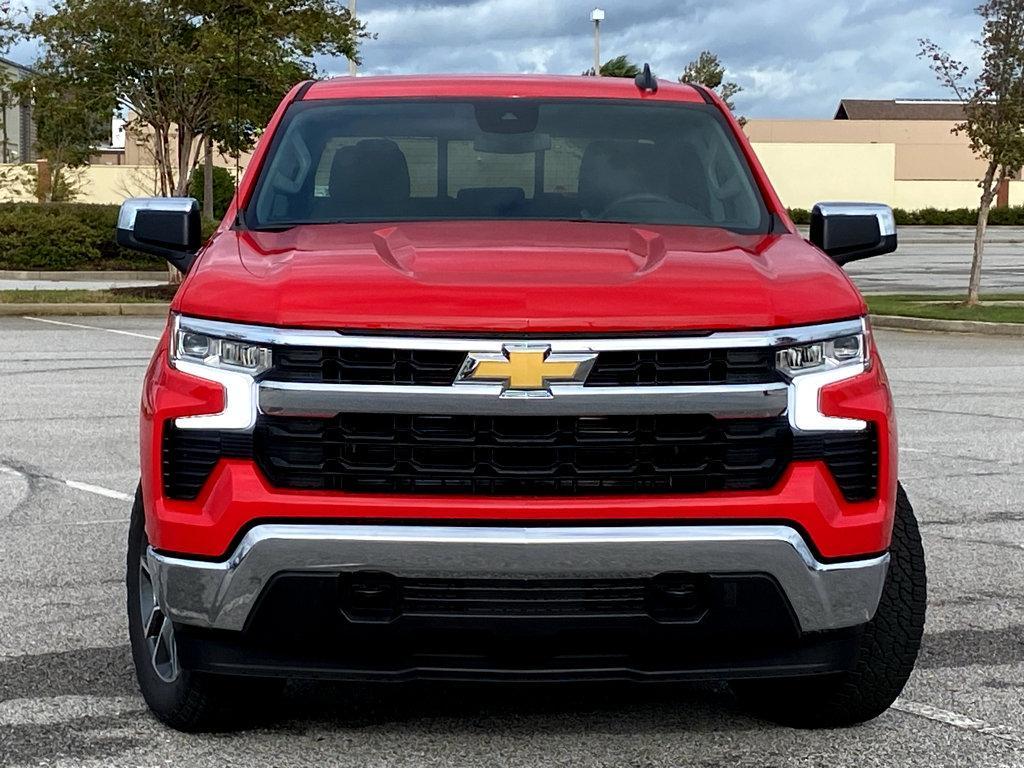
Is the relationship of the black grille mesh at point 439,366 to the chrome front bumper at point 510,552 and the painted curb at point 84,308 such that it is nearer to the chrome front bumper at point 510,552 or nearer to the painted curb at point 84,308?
the chrome front bumper at point 510,552

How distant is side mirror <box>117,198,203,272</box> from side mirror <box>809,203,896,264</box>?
201 cm

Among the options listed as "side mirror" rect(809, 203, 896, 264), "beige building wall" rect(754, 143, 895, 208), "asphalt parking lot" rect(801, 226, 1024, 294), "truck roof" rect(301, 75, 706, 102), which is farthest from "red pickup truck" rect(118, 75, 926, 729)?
"beige building wall" rect(754, 143, 895, 208)

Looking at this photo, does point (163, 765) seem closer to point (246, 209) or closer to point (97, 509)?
point (246, 209)

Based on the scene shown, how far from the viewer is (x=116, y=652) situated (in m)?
5.56

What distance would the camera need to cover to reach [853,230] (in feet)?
17.9

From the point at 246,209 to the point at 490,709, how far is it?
1788mm

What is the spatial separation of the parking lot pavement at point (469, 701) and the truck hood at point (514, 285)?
46.6 inches

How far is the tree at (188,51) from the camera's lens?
85.7ft

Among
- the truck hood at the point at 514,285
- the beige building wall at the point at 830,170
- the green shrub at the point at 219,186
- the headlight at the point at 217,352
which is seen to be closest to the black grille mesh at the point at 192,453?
the headlight at the point at 217,352

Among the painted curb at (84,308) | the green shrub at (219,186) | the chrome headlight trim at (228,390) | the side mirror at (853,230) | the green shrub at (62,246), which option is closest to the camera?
the chrome headlight trim at (228,390)

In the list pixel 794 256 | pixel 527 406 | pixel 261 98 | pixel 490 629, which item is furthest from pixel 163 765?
pixel 261 98

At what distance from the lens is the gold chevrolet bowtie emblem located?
4039 millimetres

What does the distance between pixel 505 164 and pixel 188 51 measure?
73.5ft

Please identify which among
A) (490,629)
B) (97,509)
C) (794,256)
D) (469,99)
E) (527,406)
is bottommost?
(97,509)
